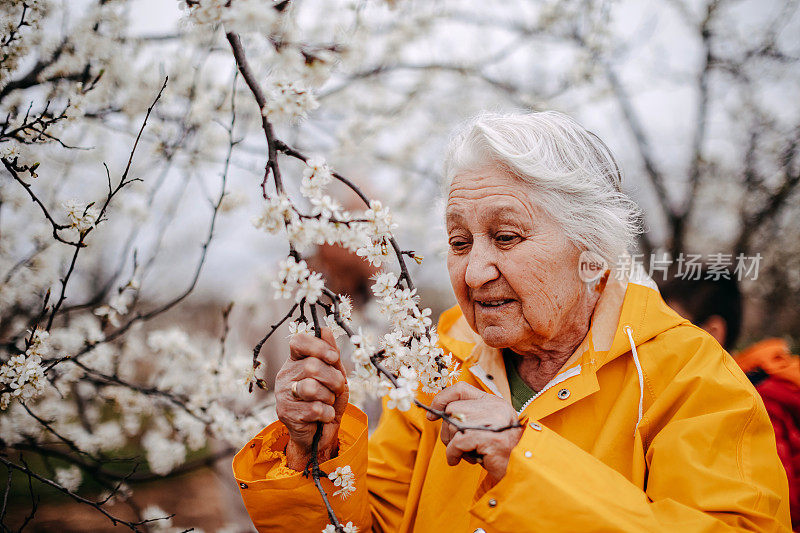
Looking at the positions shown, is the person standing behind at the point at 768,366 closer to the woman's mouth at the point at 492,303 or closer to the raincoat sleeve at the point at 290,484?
the woman's mouth at the point at 492,303

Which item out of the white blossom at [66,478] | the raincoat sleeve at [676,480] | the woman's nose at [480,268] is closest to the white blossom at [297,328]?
the woman's nose at [480,268]

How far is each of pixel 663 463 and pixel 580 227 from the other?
779 mm

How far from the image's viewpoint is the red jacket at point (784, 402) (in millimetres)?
2080

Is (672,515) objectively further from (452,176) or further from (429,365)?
(452,176)

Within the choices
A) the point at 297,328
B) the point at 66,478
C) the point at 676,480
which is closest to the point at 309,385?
the point at 297,328

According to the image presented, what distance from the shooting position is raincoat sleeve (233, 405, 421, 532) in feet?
5.33

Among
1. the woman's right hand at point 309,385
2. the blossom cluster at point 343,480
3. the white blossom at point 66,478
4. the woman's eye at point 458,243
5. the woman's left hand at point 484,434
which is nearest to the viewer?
the woman's left hand at point 484,434

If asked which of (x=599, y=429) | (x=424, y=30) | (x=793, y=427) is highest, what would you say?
(x=424, y=30)

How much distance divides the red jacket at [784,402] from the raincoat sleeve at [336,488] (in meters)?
1.62

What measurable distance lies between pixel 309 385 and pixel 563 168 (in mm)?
1133

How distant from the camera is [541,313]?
168cm

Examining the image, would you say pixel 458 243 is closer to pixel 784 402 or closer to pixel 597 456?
pixel 597 456

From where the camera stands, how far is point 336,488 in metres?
1.67

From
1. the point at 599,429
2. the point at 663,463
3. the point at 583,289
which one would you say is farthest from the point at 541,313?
the point at 663,463
